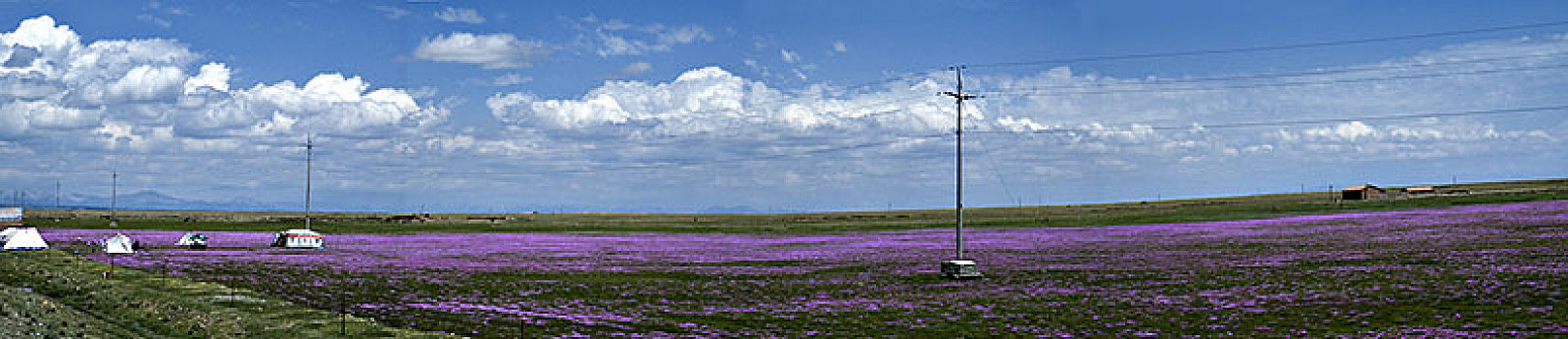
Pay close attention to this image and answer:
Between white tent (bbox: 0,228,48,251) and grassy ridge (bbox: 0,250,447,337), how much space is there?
1132 inches

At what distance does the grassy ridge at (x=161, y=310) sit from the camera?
28.7 m

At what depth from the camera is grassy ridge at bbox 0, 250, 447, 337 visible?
28688mm

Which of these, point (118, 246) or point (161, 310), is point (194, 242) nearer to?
point (118, 246)

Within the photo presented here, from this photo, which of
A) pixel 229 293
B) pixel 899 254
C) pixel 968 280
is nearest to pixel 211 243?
pixel 229 293

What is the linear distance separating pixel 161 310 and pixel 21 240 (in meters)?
51.3

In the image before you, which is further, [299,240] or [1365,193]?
[1365,193]

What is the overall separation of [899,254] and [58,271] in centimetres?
5354

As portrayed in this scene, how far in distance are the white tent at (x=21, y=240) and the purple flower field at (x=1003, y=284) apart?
9.33m

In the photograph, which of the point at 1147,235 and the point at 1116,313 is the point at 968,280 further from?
the point at 1147,235

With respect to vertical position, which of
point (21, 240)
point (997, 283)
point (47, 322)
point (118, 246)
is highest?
point (21, 240)

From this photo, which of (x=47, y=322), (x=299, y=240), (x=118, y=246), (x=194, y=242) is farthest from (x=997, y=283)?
(x=194, y=242)

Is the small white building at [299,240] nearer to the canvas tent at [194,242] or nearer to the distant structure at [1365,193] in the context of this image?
the canvas tent at [194,242]

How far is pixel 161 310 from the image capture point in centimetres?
3369

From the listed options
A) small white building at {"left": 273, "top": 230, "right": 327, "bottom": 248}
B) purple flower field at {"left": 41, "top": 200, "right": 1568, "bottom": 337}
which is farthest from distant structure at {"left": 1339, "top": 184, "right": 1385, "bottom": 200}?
small white building at {"left": 273, "top": 230, "right": 327, "bottom": 248}
